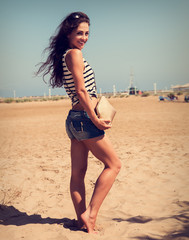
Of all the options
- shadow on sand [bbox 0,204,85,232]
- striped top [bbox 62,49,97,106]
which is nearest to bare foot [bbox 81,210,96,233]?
shadow on sand [bbox 0,204,85,232]

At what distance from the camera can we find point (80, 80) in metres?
2.01

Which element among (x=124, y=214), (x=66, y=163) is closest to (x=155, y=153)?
(x=66, y=163)

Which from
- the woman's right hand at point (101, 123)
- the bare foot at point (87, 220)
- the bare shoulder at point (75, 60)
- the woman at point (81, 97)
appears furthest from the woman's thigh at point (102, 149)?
the bare shoulder at point (75, 60)

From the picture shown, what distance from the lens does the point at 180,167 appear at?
4602mm

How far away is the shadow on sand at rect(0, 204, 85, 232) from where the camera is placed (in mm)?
2675

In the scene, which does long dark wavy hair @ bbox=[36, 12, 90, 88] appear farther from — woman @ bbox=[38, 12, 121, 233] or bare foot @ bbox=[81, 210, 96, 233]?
bare foot @ bbox=[81, 210, 96, 233]

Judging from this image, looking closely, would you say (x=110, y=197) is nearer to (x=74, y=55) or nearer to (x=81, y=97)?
(x=81, y=97)

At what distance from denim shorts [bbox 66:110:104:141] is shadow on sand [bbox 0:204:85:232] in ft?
3.48

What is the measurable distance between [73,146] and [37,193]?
1736 millimetres

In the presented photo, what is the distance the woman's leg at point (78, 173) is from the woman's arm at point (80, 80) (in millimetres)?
416

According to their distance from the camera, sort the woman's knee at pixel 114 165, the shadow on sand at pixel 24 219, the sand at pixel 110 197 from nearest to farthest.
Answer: the woman's knee at pixel 114 165
the sand at pixel 110 197
the shadow on sand at pixel 24 219

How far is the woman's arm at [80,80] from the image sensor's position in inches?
79.0

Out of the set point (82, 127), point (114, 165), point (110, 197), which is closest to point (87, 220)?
point (114, 165)

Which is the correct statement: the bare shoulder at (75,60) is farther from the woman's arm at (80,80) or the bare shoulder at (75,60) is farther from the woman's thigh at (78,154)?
the woman's thigh at (78,154)
